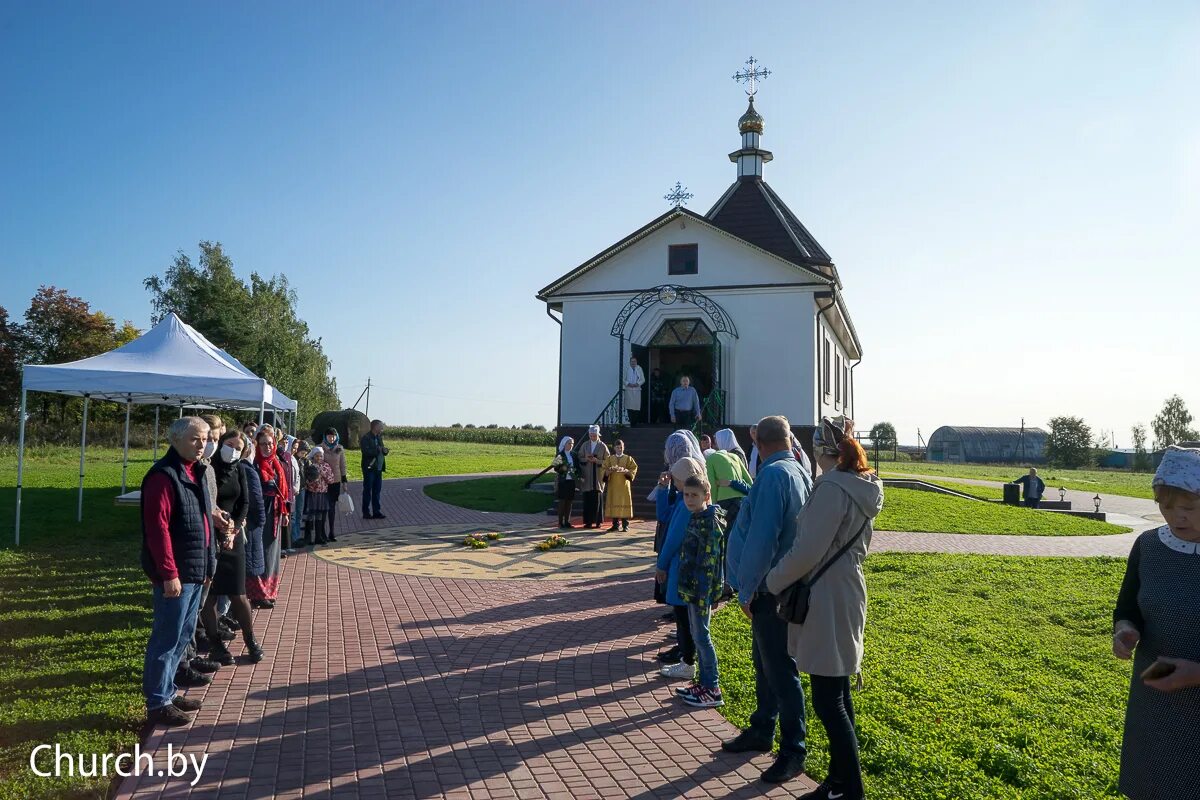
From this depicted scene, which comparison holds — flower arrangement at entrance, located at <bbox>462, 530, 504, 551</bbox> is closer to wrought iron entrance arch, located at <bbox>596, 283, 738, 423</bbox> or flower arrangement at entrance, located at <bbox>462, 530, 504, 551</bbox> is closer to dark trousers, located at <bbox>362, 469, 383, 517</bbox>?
dark trousers, located at <bbox>362, 469, 383, 517</bbox>

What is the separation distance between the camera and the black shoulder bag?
3.79 metres

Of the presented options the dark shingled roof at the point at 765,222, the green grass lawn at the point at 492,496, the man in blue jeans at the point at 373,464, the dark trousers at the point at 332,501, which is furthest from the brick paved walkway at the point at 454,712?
the dark shingled roof at the point at 765,222

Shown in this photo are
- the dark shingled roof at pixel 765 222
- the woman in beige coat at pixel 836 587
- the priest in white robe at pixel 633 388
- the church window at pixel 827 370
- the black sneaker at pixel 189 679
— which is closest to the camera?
the woman in beige coat at pixel 836 587

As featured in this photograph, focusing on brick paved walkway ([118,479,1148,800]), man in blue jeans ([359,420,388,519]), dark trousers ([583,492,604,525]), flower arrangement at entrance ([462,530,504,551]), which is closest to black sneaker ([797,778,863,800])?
brick paved walkway ([118,479,1148,800])

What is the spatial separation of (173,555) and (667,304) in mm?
16941

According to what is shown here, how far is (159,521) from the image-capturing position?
191 inches

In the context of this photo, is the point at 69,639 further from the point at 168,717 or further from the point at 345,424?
the point at 345,424

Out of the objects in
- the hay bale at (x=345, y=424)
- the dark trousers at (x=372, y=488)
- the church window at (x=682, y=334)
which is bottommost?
the dark trousers at (x=372, y=488)

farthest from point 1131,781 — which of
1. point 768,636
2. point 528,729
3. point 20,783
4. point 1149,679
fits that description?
point 20,783

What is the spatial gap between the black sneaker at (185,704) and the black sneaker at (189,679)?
0.42m

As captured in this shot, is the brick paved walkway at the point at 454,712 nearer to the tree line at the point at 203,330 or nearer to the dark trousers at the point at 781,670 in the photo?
the dark trousers at the point at 781,670

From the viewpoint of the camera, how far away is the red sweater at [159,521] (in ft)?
15.8

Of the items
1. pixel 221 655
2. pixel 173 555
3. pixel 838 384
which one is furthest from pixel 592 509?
pixel 838 384

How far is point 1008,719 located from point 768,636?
214 cm
